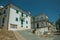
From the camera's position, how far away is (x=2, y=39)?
1275cm

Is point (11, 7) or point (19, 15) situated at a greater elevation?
point (11, 7)

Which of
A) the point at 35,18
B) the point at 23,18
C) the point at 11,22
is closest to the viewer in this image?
the point at 11,22

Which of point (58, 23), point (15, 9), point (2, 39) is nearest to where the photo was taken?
point (2, 39)

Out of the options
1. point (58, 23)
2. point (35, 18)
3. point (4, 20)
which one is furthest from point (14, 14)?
point (58, 23)

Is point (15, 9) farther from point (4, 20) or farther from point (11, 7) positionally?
point (4, 20)

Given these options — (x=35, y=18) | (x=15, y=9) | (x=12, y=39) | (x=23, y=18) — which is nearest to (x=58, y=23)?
(x=35, y=18)

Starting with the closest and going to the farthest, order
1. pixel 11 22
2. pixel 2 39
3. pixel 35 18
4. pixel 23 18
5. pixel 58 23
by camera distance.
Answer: pixel 2 39 → pixel 11 22 → pixel 23 18 → pixel 35 18 → pixel 58 23

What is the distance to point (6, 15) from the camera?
97.2ft

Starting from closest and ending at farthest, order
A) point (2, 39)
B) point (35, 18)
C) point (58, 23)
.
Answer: point (2, 39), point (35, 18), point (58, 23)

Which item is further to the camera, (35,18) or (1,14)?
(35,18)

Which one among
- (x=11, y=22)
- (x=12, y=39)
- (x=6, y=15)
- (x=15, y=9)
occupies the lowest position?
(x=12, y=39)

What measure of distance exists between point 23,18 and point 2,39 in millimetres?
22573

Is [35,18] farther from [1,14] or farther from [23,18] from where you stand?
[1,14]

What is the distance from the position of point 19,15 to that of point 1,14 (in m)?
6.38
